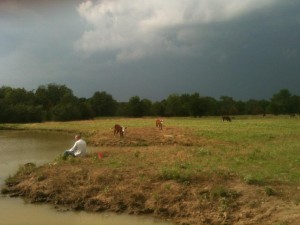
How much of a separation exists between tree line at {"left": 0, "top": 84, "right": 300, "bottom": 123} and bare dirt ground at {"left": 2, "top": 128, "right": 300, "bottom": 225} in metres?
72.8

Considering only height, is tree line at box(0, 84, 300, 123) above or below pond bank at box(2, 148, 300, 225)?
above

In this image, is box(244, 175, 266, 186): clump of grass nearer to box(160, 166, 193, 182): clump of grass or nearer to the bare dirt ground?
the bare dirt ground

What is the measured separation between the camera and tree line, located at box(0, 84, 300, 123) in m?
90.0

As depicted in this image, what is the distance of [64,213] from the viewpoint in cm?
1394

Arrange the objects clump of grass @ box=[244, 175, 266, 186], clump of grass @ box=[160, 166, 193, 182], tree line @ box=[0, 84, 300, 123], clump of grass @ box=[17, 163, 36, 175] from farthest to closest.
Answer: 1. tree line @ box=[0, 84, 300, 123]
2. clump of grass @ box=[17, 163, 36, 175]
3. clump of grass @ box=[160, 166, 193, 182]
4. clump of grass @ box=[244, 175, 266, 186]

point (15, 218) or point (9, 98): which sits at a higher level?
point (9, 98)

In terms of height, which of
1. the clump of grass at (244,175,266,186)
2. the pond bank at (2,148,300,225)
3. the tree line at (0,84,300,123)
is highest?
the tree line at (0,84,300,123)

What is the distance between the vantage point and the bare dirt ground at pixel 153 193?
479 inches

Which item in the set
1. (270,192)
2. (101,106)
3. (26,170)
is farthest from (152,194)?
(101,106)

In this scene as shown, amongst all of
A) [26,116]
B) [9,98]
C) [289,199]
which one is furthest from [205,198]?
[9,98]

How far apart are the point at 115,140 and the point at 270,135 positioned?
40.4ft

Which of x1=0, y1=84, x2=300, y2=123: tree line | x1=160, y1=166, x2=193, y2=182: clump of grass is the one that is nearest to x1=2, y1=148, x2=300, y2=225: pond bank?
x1=160, y1=166, x2=193, y2=182: clump of grass

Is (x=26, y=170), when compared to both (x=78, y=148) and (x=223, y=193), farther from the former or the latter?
(x=223, y=193)

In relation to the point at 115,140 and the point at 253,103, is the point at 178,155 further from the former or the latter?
the point at 253,103
